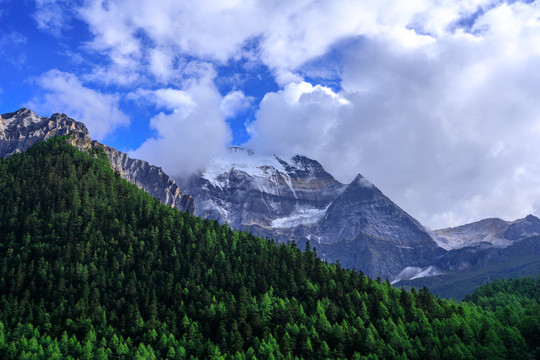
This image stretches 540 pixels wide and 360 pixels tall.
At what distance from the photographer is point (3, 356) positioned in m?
138

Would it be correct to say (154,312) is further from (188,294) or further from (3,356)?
(3,356)

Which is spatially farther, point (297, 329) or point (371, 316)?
point (371, 316)

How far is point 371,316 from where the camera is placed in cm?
18662

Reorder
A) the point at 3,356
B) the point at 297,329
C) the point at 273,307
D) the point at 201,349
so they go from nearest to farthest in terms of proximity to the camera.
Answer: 1. the point at 3,356
2. the point at 201,349
3. the point at 297,329
4. the point at 273,307

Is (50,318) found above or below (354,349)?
above

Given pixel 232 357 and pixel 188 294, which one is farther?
pixel 188 294

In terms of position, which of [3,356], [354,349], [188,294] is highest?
[188,294]

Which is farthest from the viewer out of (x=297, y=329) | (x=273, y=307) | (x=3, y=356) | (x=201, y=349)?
(x=273, y=307)

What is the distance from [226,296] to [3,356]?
253ft

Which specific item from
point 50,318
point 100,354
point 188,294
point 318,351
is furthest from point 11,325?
point 318,351

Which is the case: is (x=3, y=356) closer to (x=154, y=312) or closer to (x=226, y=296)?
(x=154, y=312)

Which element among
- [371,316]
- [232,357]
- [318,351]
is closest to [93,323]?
[232,357]

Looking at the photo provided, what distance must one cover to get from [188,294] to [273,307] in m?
34.4

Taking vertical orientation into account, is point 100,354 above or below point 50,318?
below
